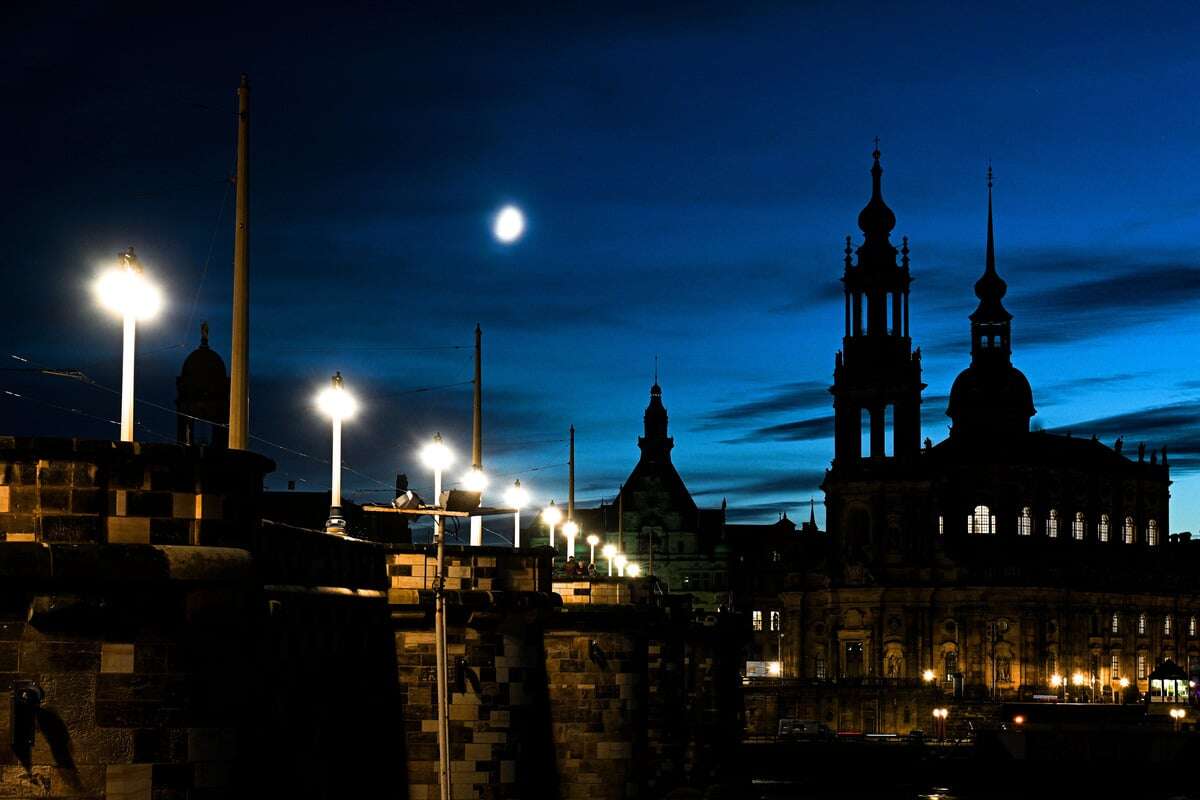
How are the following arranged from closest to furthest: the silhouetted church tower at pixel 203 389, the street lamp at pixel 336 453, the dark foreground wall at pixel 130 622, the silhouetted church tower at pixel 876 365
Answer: the dark foreground wall at pixel 130 622 < the street lamp at pixel 336 453 < the silhouetted church tower at pixel 203 389 < the silhouetted church tower at pixel 876 365

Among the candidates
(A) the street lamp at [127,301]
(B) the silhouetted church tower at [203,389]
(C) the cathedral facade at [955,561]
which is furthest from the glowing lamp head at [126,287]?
(C) the cathedral facade at [955,561]

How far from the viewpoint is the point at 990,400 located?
188 m

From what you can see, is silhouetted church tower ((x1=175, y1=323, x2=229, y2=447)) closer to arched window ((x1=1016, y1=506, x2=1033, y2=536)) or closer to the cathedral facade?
the cathedral facade

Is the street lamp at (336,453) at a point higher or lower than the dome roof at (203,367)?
lower

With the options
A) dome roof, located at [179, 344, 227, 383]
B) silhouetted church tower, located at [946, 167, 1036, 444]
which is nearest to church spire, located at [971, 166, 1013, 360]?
silhouetted church tower, located at [946, 167, 1036, 444]

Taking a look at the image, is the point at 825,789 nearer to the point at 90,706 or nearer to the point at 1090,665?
the point at 1090,665

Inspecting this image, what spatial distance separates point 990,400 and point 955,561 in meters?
23.2

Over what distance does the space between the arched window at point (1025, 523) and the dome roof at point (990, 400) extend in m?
8.32

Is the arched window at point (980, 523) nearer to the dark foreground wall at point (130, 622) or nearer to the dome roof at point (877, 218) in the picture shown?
the dome roof at point (877, 218)

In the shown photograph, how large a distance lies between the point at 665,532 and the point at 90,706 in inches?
6047

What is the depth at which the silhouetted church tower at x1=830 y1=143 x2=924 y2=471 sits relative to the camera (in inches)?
6437

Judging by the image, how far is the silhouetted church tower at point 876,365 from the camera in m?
164

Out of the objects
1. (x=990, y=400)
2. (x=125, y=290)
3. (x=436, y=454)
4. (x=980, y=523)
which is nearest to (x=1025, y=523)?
(x=980, y=523)

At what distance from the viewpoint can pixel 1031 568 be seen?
175000mm
